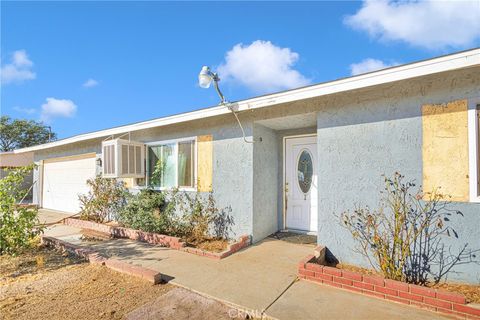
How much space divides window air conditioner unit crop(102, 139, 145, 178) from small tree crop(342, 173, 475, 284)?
5951 mm

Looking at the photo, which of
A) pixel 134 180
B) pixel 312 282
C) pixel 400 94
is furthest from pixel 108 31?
pixel 312 282

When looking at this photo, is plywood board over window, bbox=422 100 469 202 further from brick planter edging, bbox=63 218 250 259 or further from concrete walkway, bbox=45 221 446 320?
brick planter edging, bbox=63 218 250 259

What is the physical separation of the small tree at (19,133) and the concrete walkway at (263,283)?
31702 mm

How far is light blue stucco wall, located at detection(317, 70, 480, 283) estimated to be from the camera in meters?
3.30

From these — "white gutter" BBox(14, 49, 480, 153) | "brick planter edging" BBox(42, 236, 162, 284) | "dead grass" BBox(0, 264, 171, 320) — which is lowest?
"dead grass" BBox(0, 264, 171, 320)

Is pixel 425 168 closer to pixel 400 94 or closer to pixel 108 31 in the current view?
pixel 400 94

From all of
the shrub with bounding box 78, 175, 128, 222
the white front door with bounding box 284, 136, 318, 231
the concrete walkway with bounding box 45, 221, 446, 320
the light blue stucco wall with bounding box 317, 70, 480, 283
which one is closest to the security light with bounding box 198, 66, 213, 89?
the light blue stucco wall with bounding box 317, 70, 480, 283

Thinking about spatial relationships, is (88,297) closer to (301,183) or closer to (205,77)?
(205,77)

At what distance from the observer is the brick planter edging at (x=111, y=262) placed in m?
3.74

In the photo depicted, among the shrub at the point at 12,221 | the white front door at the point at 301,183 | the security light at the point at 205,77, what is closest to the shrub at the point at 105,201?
the shrub at the point at 12,221

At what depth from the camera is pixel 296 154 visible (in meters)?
6.00

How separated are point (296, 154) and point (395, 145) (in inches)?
96.5

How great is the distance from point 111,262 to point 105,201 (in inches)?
165

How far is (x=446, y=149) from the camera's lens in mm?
3387
